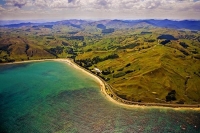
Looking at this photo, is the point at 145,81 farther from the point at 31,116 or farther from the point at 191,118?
the point at 31,116

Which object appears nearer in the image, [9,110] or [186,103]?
[9,110]

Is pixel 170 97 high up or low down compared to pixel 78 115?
up

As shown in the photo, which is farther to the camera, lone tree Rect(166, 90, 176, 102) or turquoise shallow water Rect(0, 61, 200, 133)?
lone tree Rect(166, 90, 176, 102)

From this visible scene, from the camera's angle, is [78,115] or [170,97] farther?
[170,97]

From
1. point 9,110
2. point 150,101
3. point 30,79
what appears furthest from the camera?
point 30,79

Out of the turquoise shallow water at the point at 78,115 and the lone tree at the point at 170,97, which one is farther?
the lone tree at the point at 170,97

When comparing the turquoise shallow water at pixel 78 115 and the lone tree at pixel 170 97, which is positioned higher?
the lone tree at pixel 170 97

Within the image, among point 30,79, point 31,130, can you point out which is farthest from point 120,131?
point 30,79

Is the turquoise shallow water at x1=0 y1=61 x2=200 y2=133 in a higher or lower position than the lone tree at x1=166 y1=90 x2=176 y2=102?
lower
